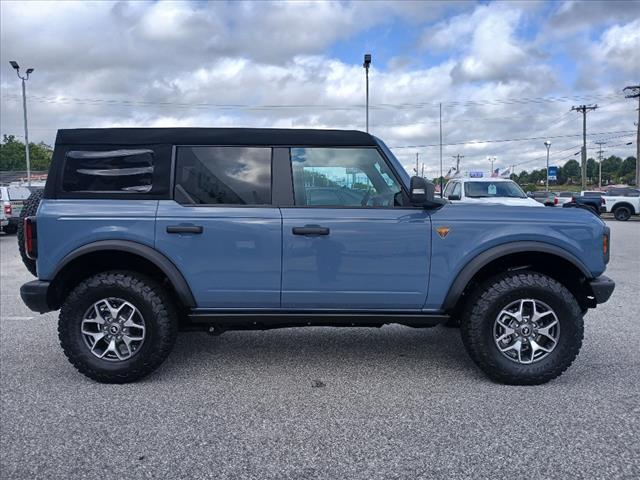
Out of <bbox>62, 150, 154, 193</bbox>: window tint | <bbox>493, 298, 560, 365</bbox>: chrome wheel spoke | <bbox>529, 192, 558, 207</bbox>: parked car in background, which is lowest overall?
<bbox>493, 298, 560, 365</bbox>: chrome wheel spoke

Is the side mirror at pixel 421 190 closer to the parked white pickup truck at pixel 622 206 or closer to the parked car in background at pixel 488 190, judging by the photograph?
the parked car in background at pixel 488 190

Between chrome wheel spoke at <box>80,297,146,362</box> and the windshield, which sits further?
the windshield

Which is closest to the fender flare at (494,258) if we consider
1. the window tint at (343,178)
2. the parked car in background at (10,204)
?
the window tint at (343,178)

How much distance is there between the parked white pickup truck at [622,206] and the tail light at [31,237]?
91.8 feet

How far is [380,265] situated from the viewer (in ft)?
13.1

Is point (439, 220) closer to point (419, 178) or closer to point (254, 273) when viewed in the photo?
point (419, 178)

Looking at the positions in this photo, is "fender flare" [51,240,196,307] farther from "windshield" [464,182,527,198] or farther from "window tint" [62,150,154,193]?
"windshield" [464,182,527,198]

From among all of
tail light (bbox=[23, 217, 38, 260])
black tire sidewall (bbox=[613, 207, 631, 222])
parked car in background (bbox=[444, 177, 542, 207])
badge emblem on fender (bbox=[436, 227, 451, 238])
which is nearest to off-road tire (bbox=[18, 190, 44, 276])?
tail light (bbox=[23, 217, 38, 260])

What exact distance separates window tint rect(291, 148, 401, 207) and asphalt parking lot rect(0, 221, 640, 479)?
140 centimetres

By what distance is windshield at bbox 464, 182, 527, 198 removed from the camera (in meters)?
14.2

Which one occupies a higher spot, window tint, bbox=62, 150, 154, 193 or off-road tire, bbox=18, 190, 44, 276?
window tint, bbox=62, 150, 154, 193

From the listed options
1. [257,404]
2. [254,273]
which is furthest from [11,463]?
[254,273]

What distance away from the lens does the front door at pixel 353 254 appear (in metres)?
3.96

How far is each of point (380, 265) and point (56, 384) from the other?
104 inches
